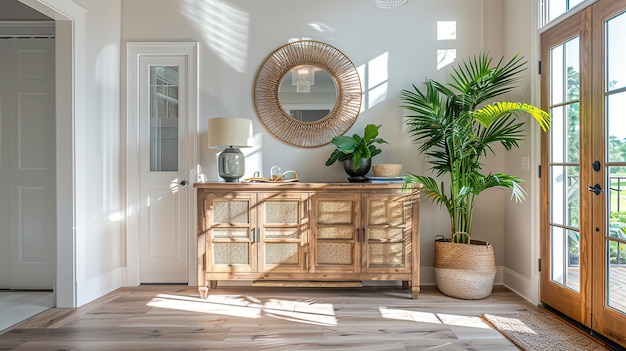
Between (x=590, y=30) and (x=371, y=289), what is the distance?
2.45 metres

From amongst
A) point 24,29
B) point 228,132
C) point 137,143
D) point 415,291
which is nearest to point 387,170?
point 415,291

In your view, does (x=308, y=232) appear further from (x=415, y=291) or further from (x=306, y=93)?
(x=306, y=93)

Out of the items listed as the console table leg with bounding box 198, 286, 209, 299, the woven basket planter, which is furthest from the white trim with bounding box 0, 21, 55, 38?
the woven basket planter

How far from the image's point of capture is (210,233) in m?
2.92

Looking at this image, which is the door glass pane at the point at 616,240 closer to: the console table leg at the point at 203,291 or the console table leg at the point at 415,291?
the console table leg at the point at 415,291

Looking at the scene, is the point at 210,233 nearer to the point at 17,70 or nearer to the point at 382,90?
the point at 382,90

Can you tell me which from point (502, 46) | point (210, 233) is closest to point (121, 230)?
point (210, 233)

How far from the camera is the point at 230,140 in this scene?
3.03m

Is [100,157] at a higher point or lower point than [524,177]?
higher

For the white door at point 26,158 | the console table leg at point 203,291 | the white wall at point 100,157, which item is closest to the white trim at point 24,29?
the white door at point 26,158

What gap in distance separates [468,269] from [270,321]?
1.58 meters

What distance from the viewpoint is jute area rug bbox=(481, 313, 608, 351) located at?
213cm

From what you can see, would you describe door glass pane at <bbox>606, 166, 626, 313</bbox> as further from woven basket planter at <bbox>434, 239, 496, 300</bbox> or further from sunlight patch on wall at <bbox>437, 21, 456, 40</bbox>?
sunlight patch on wall at <bbox>437, 21, 456, 40</bbox>

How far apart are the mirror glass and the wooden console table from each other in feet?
2.67
